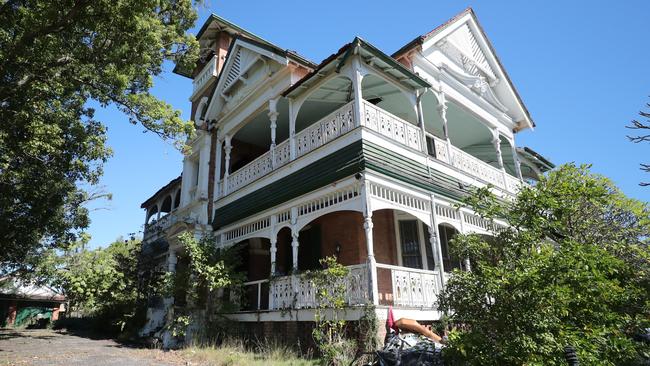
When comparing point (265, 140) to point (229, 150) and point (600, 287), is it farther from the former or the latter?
point (600, 287)

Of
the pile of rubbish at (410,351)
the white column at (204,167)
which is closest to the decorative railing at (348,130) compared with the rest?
the white column at (204,167)

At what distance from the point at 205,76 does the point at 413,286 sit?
1418 cm

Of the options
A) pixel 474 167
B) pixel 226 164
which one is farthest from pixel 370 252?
pixel 226 164

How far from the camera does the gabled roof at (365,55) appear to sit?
9617mm

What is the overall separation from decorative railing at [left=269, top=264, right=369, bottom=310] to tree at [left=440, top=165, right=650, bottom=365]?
9.10ft

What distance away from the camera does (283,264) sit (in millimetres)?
13734

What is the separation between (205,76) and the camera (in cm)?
1812

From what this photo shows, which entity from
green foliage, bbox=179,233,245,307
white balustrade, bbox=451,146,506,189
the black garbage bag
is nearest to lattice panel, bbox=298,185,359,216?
green foliage, bbox=179,233,245,307

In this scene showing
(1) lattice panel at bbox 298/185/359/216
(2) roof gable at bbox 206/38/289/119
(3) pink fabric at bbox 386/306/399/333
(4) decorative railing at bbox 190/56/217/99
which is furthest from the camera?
(4) decorative railing at bbox 190/56/217/99

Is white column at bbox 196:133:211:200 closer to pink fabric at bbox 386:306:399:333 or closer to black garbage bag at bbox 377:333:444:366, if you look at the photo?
pink fabric at bbox 386:306:399:333

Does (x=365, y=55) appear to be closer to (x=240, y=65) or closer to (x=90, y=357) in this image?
(x=240, y=65)

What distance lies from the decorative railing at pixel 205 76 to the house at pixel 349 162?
10 centimetres

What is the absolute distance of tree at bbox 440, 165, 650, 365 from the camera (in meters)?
4.29

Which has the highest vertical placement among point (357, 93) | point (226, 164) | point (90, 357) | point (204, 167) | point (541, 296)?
point (204, 167)
